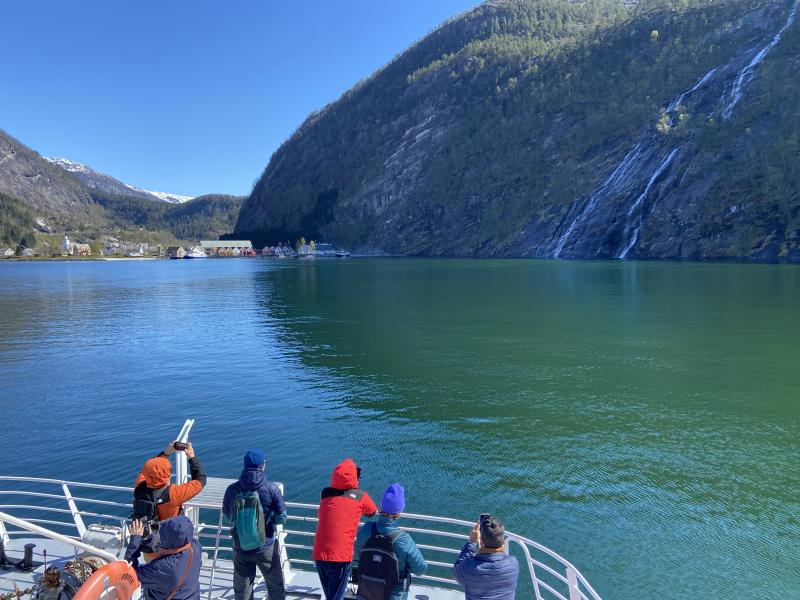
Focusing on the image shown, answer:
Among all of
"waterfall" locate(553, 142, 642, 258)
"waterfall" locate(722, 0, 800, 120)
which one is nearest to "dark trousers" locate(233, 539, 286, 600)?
"waterfall" locate(553, 142, 642, 258)

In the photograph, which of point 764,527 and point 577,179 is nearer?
point 764,527

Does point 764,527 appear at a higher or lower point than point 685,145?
lower

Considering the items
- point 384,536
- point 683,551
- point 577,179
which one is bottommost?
point 683,551

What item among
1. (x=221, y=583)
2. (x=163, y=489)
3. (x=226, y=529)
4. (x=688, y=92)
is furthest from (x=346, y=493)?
(x=688, y=92)

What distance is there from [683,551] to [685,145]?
14891 cm

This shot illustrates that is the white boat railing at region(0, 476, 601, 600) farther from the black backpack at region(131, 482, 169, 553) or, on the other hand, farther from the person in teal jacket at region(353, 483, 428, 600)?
the person in teal jacket at region(353, 483, 428, 600)

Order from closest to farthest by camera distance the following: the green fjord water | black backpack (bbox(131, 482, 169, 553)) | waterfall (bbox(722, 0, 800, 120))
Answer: black backpack (bbox(131, 482, 169, 553)) → the green fjord water → waterfall (bbox(722, 0, 800, 120))

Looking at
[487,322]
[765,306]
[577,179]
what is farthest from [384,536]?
[577,179]

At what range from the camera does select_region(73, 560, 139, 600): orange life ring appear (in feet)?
13.8

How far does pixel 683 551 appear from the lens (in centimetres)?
1314

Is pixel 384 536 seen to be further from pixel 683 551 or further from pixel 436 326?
pixel 436 326

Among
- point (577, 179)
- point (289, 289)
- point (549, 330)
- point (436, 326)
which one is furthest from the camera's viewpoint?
point (577, 179)

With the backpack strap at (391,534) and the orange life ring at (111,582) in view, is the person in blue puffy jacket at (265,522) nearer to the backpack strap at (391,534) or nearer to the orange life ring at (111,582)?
the backpack strap at (391,534)

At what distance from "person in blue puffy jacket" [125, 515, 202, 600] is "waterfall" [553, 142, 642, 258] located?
505 ft
